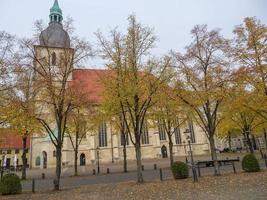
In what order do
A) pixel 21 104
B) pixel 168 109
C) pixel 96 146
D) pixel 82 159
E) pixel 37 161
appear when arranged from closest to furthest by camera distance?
pixel 21 104 < pixel 168 109 < pixel 37 161 < pixel 96 146 < pixel 82 159

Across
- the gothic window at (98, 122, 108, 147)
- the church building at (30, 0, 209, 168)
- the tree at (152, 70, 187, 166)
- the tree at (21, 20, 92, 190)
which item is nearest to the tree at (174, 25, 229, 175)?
the tree at (152, 70, 187, 166)

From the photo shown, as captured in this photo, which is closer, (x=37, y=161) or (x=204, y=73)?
(x=204, y=73)

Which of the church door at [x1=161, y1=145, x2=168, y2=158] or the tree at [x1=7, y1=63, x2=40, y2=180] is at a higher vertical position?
Result: the tree at [x1=7, y1=63, x2=40, y2=180]

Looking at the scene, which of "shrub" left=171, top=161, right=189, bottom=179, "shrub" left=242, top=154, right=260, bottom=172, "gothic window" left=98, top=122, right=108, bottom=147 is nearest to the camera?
"shrub" left=171, top=161, right=189, bottom=179

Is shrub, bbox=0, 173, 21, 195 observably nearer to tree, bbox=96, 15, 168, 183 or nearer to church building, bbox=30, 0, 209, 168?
tree, bbox=96, 15, 168, 183

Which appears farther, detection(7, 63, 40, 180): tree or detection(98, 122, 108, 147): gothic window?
detection(98, 122, 108, 147): gothic window

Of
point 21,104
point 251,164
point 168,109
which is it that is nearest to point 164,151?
point 168,109

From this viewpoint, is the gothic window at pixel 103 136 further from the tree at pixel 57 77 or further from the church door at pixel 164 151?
the tree at pixel 57 77

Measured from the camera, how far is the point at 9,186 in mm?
15852

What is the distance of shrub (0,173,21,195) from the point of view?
1583cm

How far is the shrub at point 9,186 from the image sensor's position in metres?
15.8

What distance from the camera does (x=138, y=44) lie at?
1905 cm

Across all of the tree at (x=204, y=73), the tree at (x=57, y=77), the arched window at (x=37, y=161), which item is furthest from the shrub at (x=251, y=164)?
the arched window at (x=37, y=161)

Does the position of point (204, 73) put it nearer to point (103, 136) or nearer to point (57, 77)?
point (57, 77)
